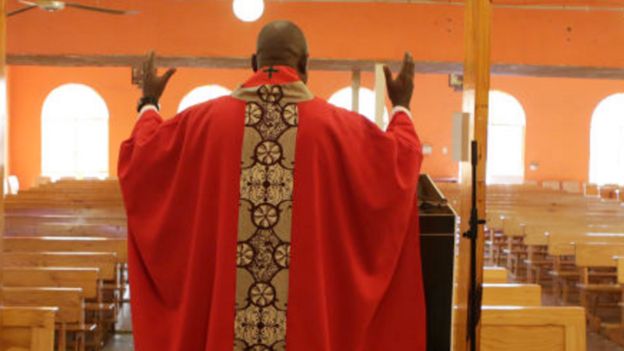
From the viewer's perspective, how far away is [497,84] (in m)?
19.1

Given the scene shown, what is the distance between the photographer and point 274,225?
245cm

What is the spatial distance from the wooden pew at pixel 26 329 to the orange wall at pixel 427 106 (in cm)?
1485

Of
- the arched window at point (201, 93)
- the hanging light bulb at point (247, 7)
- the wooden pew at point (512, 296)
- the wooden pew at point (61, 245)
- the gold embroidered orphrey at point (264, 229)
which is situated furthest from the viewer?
the arched window at point (201, 93)

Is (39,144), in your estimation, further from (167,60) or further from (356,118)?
(356,118)

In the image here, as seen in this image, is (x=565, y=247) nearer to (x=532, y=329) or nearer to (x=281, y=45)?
(x=532, y=329)

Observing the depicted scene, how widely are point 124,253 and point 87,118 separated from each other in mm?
13609

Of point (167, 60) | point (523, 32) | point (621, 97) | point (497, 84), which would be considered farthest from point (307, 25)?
point (621, 97)

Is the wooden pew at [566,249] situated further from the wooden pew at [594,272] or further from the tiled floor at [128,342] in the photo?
the tiled floor at [128,342]

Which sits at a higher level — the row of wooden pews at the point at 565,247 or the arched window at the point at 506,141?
the arched window at the point at 506,141

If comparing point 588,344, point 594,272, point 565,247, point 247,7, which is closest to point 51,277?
point 588,344

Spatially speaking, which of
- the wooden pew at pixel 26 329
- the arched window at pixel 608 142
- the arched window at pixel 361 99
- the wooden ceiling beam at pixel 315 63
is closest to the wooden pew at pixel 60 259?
the wooden pew at pixel 26 329

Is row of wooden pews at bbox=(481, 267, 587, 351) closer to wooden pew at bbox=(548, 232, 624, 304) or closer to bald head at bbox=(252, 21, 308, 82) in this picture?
bald head at bbox=(252, 21, 308, 82)

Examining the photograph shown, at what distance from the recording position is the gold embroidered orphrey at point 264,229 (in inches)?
95.7

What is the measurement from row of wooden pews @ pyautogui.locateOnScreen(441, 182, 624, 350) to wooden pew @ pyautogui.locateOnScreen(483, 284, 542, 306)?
2.17ft
